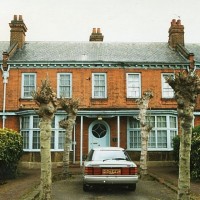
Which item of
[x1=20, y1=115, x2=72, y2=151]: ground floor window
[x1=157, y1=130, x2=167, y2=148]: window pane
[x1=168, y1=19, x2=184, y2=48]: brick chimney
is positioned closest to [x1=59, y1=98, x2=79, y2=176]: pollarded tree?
[x1=20, y1=115, x2=72, y2=151]: ground floor window

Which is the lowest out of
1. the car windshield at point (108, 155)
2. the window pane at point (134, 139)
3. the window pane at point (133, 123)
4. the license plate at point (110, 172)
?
the license plate at point (110, 172)

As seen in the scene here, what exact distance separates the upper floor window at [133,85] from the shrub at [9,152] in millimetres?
9333

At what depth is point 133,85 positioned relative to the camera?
2305 centimetres

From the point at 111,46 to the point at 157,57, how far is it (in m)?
3.93

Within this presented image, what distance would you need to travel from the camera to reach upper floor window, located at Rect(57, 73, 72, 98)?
22.8 metres

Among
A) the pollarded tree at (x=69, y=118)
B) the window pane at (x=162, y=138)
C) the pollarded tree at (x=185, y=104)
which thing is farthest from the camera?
the window pane at (x=162, y=138)

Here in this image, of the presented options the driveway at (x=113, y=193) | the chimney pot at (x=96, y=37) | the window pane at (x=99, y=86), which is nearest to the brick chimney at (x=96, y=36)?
the chimney pot at (x=96, y=37)

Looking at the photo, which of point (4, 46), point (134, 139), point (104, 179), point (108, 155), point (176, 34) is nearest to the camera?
point (104, 179)

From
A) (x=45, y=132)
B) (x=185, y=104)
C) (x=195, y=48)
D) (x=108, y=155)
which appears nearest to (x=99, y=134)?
(x=195, y=48)

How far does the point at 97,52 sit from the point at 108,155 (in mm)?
14282

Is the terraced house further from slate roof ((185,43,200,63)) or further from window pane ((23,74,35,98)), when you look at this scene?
slate roof ((185,43,200,63))

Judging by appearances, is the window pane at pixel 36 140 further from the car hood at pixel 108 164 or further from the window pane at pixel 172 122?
the car hood at pixel 108 164

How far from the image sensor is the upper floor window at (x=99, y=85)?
75.0ft

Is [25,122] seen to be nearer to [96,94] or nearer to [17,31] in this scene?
[96,94]
